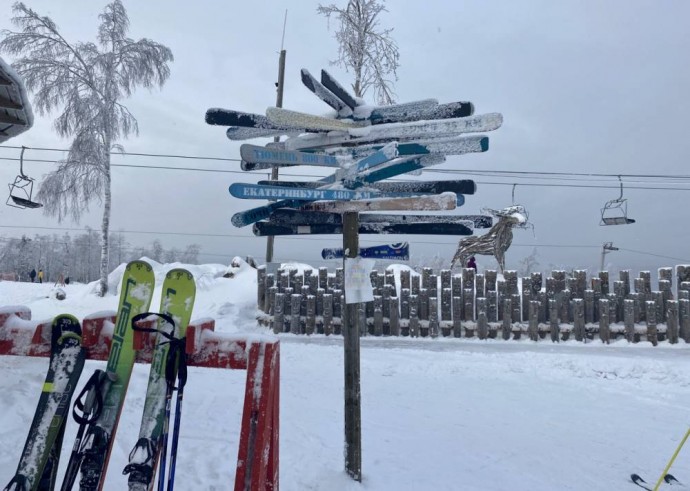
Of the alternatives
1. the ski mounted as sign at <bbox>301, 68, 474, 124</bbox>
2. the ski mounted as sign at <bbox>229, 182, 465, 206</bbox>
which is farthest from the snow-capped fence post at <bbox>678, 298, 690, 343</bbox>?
the ski mounted as sign at <bbox>229, 182, 465, 206</bbox>

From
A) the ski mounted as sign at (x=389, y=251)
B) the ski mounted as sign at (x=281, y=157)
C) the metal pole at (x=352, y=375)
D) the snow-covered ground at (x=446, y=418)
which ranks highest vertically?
the ski mounted as sign at (x=281, y=157)

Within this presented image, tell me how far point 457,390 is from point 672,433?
8.54 ft

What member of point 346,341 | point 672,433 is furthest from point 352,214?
point 672,433

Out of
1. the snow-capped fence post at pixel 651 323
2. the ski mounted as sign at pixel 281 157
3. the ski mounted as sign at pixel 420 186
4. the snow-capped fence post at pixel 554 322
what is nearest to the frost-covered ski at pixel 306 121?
the ski mounted as sign at pixel 281 157

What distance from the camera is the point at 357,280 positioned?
3.89 meters

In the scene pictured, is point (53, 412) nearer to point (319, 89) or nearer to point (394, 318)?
point (319, 89)

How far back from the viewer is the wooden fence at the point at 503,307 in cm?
983

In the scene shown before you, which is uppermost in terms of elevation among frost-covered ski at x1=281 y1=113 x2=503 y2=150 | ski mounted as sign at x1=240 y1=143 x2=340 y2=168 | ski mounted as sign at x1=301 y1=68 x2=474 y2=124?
ski mounted as sign at x1=301 y1=68 x2=474 y2=124

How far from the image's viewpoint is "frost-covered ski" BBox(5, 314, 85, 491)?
7.68ft

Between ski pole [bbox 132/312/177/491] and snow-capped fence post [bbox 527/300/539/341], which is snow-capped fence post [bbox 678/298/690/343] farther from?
ski pole [bbox 132/312/177/491]

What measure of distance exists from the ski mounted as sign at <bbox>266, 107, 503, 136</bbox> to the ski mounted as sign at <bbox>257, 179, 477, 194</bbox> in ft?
1.52

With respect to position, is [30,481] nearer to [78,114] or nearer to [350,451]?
[350,451]

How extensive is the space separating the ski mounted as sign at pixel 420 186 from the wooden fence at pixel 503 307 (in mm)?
6541

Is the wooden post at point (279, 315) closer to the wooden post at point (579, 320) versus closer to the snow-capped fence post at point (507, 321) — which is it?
the snow-capped fence post at point (507, 321)
